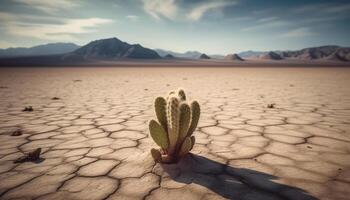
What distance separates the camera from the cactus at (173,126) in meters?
1.39

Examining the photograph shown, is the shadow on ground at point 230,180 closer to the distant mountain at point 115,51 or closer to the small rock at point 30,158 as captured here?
the small rock at point 30,158

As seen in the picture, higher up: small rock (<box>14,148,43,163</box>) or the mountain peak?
the mountain peak

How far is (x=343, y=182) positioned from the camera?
128 cm

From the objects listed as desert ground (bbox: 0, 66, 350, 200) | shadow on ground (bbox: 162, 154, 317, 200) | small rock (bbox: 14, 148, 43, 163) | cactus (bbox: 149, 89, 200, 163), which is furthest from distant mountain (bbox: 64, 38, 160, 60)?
shadow on ground (bbox: 162, 154, 317, 200)

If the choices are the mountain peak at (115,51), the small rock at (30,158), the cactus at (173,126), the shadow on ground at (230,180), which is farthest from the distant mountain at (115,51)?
the shadow on ground at (230,180)

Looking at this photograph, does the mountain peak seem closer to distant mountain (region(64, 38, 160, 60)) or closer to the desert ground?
distant mountain (region(64, 38, 160, 60))

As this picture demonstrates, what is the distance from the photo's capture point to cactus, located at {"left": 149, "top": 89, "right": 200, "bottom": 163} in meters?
1.39

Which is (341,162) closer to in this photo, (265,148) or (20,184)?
(265,148)

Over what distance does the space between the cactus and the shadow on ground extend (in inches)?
2.9

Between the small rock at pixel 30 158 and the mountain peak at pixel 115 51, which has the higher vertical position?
the mountain peak at pixel 115 51

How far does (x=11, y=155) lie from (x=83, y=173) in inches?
27.1

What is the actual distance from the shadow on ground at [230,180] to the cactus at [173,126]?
73 millimetres

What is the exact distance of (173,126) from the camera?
4.64ft

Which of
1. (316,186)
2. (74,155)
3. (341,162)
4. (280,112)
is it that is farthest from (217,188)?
(280,112)
